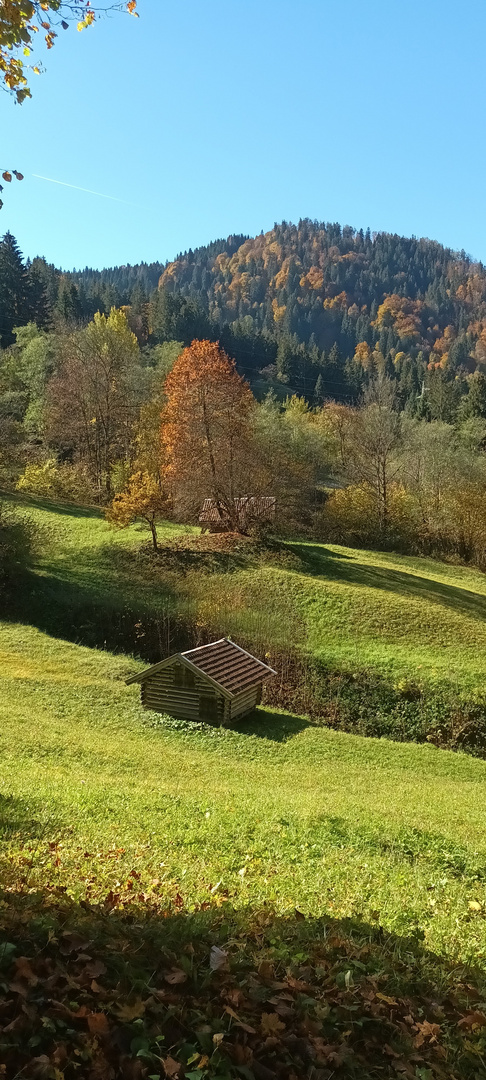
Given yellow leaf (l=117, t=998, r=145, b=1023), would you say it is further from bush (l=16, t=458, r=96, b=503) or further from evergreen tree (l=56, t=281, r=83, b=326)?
evergreen tree (l=56, t=281, r=83, b=326)

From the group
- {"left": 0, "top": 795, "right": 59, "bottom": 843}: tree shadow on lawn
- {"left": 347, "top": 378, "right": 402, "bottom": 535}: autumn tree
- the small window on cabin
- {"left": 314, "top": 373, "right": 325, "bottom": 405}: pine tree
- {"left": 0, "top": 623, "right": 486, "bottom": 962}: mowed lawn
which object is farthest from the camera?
{"left": 314, "top": 373, "right": 325, "bottom": 405}: pine tree

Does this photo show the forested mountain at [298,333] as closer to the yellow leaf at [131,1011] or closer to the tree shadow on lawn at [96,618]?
the tree shadow on lawn at [96,618]

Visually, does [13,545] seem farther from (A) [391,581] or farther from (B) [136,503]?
(A) [391,581]

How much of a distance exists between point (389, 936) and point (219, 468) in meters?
33.7

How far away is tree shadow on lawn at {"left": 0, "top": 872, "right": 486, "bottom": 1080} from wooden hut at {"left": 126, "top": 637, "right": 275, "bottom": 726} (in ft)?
45.4

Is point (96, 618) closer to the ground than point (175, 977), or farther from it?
closer to the ground

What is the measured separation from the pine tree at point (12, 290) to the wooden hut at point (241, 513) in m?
51.9

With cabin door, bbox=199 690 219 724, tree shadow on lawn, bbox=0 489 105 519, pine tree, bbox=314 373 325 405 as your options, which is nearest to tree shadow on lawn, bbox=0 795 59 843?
cabin door, bbox=199 690 219 724

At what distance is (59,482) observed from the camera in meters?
49.0

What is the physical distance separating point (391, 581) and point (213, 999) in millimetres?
32538

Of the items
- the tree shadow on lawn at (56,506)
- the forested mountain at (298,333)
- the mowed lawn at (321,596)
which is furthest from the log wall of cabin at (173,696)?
the forested mountain at (298,333)

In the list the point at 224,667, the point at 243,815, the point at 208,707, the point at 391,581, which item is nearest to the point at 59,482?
the point at 391,581

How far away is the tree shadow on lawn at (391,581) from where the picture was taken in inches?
1292

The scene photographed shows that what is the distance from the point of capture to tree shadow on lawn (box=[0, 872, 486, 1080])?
A: 3.53 metres
